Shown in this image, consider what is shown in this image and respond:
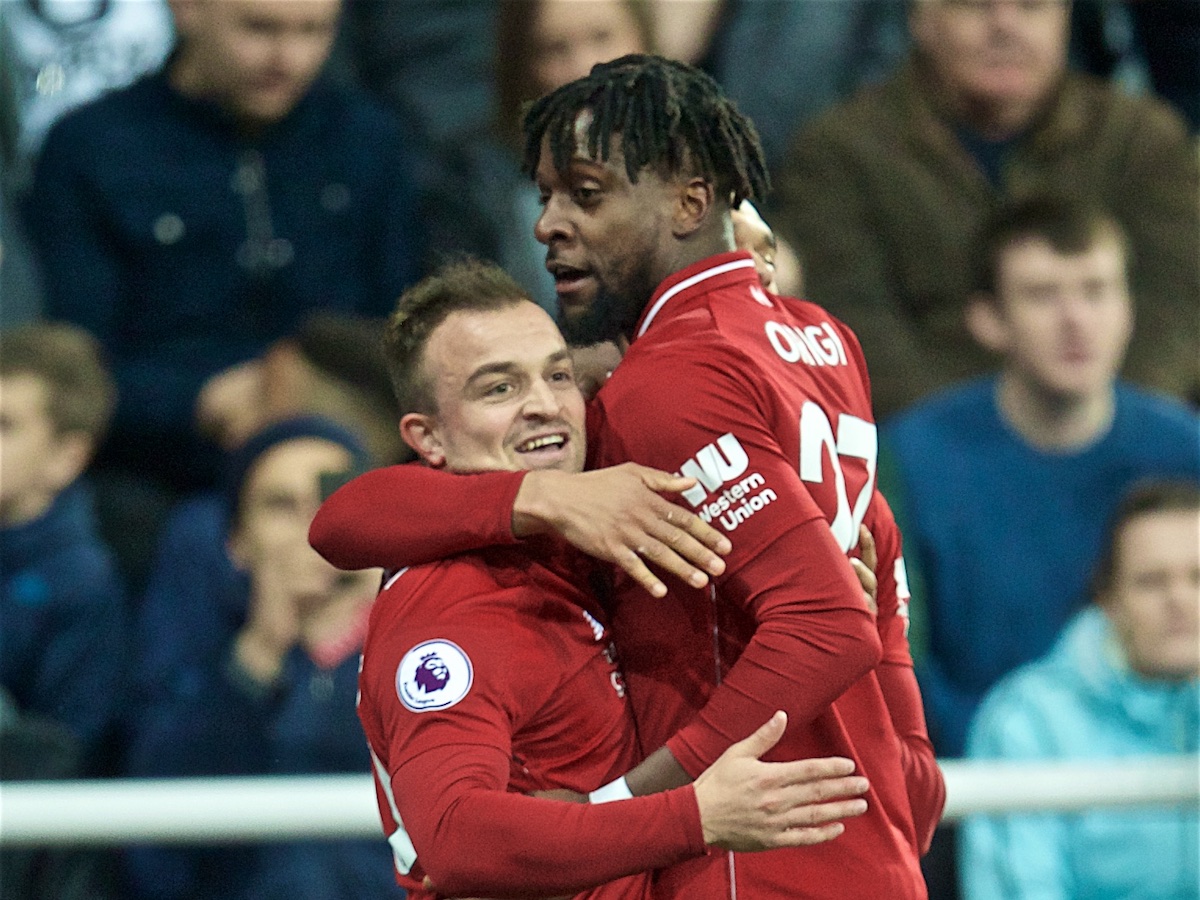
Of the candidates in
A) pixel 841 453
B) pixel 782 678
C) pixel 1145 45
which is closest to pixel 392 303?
pixel 1145 45

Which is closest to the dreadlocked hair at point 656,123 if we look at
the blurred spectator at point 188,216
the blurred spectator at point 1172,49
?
the blurred spectator at point 188,216

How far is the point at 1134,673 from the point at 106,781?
2.34 metres

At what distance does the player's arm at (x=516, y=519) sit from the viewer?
1.98m

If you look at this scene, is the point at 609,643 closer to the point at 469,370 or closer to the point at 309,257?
the point at 469,370

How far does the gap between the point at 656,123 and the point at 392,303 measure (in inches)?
112

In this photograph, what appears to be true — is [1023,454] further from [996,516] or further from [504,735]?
[504,735]

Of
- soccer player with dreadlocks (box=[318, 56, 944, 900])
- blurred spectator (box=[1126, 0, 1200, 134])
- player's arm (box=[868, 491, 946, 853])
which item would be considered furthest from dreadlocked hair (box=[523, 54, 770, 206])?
blurred spectator (box=[1126, 0, 1200, 134])

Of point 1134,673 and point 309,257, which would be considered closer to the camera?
point 1134,673

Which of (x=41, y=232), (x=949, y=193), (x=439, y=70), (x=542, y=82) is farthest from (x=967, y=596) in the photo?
(x=41, y=232)

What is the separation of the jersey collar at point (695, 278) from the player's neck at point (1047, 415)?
259cm

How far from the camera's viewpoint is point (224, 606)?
4246mm

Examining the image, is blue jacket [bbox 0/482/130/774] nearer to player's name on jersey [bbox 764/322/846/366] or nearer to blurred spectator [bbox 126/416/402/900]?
blurred spectator [bbox 126/416/402/900]

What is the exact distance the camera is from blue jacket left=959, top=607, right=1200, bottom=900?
417 centimetres

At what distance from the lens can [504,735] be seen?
202 cm
